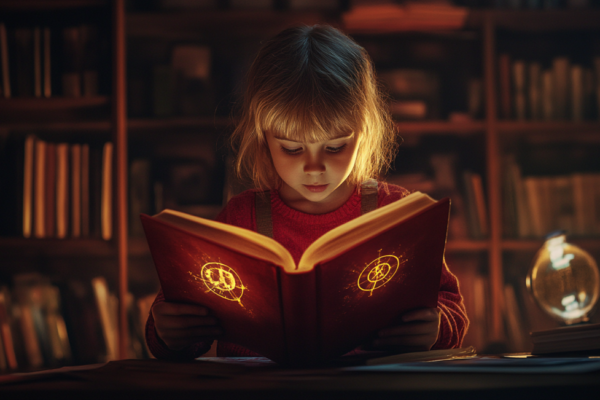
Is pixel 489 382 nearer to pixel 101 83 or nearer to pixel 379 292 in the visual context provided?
pixel 379 292

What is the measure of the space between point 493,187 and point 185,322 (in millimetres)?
1445

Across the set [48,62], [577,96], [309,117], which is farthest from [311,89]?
[577,96]

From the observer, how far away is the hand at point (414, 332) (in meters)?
0.59

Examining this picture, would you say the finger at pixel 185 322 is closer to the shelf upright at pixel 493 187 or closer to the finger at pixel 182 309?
the finger at pixel 182 309

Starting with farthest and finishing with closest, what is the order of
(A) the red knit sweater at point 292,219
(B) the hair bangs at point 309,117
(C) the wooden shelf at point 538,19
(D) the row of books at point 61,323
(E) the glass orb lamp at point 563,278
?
(C) the wooden shelf at point 538,19
(D) the row of books at point 61,323
(E) the glass orb lamp at point 563,278
(A) the red knit sweater at point 292,219
(B) the hair bangs at point 309,117

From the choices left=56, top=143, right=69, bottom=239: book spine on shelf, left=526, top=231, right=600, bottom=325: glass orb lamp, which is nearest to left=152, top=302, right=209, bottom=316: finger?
left=526, top=231, right=600, bottom=325: glass orb lamp

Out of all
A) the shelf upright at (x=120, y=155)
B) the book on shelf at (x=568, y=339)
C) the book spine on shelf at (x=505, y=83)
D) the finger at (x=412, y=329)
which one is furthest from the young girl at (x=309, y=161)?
the book spine on shelf at (x=505, y=83)

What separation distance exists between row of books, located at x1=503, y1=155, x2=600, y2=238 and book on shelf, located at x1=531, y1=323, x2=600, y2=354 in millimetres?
1264

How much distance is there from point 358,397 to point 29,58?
180cm

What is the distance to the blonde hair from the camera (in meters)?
0.76

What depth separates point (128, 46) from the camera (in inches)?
76.5

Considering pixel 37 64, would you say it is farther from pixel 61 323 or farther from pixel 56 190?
pixel 61 323

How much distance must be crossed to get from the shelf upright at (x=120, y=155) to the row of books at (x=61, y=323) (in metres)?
0.05

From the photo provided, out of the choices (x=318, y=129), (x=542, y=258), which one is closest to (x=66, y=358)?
(x=318, y=129)
